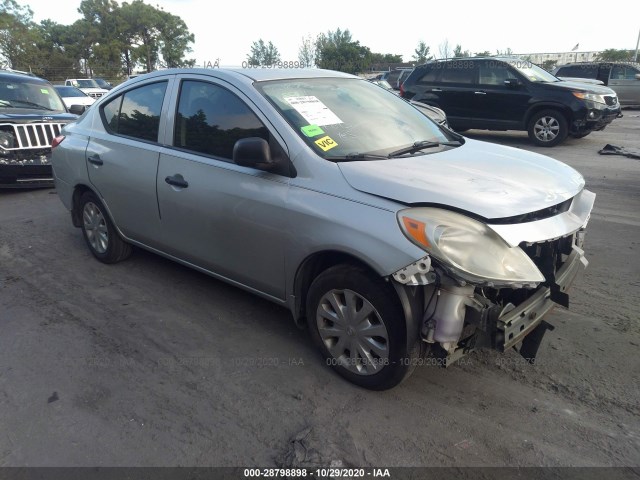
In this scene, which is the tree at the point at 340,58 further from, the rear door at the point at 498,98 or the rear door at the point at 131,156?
the rear door at the point at 131,156

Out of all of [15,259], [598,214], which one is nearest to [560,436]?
[598,214]

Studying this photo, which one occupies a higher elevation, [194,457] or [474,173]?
[474,173]

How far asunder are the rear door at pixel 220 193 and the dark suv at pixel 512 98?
9.21m

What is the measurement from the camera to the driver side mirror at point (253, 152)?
2.97 meters

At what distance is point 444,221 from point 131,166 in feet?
9.10

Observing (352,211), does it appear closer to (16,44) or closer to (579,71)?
(579,71)

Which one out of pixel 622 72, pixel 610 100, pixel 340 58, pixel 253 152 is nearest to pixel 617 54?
pixel 340 58

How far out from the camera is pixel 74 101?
739 inches

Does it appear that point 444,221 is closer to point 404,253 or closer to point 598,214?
point 404,253

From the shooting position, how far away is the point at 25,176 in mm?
7637

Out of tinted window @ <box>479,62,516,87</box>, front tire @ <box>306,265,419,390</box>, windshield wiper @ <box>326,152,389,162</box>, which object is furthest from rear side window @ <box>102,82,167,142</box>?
tinted window @ <box>479,62,516,87</box>

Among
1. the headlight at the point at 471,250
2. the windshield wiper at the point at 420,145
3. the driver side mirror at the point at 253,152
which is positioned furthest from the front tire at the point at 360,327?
the windshield wiper at the point at 420,145

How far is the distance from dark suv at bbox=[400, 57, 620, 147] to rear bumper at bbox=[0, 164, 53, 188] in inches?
340

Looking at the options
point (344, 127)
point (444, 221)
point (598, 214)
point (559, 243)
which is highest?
point (344, 127)
